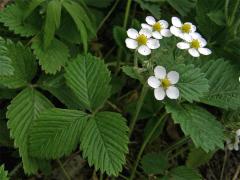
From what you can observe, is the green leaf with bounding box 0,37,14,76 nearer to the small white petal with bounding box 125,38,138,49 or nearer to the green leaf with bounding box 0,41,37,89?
the green leaf with bounding box 0,41,37,89

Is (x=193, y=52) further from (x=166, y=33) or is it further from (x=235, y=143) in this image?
(x=235, y=143)

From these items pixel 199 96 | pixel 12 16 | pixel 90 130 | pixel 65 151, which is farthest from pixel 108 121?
pixel 12 16

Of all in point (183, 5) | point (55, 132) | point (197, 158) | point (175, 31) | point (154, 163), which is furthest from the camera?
point (183, 5)

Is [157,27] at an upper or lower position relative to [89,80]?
upper

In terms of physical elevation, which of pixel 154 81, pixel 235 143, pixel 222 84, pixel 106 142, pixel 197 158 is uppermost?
pixel 154 81

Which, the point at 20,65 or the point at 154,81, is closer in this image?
the point at 154,81

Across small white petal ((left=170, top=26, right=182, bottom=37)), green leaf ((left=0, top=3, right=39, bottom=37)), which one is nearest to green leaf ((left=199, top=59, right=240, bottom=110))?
small white petal ((left=170, top=26, right=182, bottom=37))

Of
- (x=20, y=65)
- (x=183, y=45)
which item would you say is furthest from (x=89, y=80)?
(x=183, y=45)

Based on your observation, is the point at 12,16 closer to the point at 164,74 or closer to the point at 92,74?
the point at 92,74
